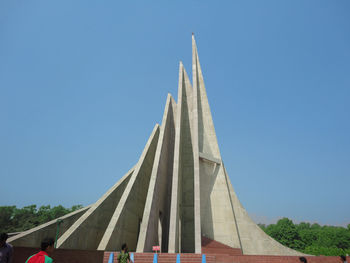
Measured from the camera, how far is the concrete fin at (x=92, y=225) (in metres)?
10.0

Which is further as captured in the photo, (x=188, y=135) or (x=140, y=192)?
(x=188, y=135)

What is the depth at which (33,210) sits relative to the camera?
1699 inches

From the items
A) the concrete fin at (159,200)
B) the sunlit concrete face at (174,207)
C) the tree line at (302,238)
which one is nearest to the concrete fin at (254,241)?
the sunlit concrete face at (174,207)

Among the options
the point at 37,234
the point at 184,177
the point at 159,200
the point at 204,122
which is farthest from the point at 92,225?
the point at 204,122

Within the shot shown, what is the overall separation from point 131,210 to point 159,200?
1738 millimetres

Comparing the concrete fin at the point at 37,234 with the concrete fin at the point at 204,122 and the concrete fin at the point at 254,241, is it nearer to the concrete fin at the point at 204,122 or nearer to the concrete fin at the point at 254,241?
the concrete fin at the point at 204,122

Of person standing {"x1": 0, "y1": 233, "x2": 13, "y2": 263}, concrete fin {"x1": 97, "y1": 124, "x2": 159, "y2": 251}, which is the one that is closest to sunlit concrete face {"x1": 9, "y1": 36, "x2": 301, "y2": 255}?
concrete fin {"x1": 97, "y1": 124, "x2": 159, "y2": 251}

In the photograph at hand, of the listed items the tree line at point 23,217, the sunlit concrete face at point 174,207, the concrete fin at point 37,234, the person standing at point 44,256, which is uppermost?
the tree line at point 23,217

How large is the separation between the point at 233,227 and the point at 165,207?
4.48m

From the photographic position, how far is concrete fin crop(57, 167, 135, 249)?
10.0 m

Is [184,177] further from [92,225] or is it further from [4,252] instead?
[4,252]

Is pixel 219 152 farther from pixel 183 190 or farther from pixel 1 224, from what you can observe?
pixel 1 224

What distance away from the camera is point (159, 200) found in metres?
13.7

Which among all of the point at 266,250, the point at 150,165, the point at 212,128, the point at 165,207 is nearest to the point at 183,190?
the point at 165,207
